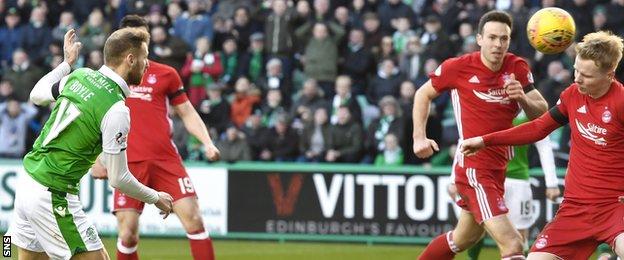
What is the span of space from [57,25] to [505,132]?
47.2 feet

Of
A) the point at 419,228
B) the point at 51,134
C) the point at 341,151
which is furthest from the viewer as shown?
Answer: the point at 341,151

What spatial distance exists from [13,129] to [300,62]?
4635mm

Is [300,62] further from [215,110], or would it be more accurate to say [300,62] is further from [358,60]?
[215,110]

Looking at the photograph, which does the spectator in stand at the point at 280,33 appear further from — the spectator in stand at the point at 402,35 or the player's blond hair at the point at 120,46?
the player's blond hair at the point at 120,46

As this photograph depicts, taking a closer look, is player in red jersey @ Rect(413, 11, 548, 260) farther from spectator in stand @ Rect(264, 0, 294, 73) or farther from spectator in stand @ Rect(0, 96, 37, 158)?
spectator in stand @ Rect(0, 96, 37, 158)

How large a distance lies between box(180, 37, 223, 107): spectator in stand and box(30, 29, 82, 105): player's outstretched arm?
1090cm

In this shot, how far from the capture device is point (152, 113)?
11586 millimetres

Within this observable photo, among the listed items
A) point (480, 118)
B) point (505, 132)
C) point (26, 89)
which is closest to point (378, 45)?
point (26, 89)

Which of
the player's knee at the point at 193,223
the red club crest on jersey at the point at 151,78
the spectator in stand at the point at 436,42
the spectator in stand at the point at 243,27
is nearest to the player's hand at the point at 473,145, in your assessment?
the player's knee at the point at 193,223

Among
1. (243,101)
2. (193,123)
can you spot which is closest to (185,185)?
(193,123)

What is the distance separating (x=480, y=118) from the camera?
416 inches

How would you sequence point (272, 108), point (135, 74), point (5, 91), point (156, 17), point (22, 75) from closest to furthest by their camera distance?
point (135, 74)
point (272, 108)
point (5, 91)
point (22, 75)
point (156, 17)

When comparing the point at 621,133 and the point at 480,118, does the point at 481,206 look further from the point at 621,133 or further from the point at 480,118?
the point at 621,133

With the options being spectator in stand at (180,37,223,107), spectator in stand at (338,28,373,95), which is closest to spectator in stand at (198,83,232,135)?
spectator in stand at (180,37,223,107)
